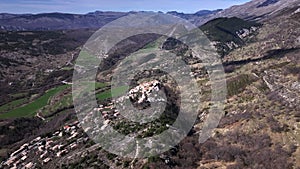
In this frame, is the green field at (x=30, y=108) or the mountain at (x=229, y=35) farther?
the mountain at (x=229, y=35)

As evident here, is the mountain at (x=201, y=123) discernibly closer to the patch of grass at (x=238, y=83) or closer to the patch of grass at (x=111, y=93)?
the patch of grass at (x=238, y=83)

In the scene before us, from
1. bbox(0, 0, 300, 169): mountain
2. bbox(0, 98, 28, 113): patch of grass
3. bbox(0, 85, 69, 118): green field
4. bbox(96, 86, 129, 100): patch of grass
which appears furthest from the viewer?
bbox(0, 98, 28, 113): patch of grass

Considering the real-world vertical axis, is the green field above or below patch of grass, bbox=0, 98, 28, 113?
below

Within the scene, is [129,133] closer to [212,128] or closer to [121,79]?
[212,128]

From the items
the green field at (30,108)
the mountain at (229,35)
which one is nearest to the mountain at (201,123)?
the green field at (30,108)

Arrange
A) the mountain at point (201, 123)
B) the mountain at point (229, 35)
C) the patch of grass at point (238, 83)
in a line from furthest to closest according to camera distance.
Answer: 1. the mountain at point (229, 35)
2. the patch of grass at point (238, 83)
3. the mountain at point (201, 123)

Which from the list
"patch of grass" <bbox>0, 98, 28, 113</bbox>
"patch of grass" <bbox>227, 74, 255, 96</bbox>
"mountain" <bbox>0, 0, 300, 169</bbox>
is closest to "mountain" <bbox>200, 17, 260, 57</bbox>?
"mountain" <bbox>0, 0, 300, 169</bbox>

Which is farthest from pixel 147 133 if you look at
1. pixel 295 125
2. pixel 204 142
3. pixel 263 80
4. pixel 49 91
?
pixel 49 91

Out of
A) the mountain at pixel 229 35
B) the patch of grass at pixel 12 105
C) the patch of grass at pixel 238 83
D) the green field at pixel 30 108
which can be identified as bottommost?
the green field at pixel 30 108

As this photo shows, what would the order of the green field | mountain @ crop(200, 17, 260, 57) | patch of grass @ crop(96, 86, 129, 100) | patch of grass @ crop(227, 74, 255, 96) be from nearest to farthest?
1. patch of grass @ crop(227, 74, 255, 96)
2. patch of grass @ crop(96, 86, 129, 100)
3. the green field
4. mountain @ crop(200, 17, 260, 57)

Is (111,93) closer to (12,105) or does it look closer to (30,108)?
(30,108)

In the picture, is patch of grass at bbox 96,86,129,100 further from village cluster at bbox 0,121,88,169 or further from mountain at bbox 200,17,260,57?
mountain at bbox 200,17,260,57
